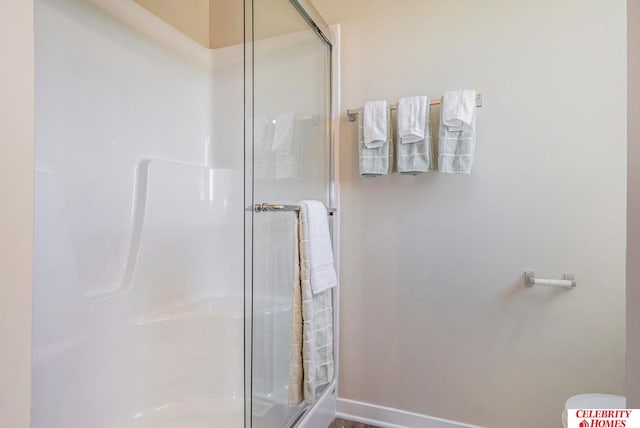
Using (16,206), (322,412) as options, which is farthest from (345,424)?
(16,206)

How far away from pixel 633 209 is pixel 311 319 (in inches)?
47.5

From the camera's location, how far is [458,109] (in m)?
1.58

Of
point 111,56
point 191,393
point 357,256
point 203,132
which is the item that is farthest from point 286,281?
point 111,56

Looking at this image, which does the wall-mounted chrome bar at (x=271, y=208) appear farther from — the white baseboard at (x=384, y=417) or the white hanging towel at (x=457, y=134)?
the white baseboard at (x=384, y=417)

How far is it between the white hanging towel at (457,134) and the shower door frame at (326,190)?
0.62 m

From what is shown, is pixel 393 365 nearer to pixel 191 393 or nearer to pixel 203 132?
pixel 191 393

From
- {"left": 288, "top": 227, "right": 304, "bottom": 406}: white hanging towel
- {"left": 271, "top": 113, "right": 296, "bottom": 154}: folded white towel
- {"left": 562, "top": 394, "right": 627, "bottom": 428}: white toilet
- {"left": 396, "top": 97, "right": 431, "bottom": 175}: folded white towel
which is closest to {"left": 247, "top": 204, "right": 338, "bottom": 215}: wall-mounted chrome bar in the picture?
{"left": 288, "top": 227, "right": 304, "bottom": 406}: white hanging towel

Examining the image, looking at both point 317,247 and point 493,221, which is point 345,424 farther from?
point 493,221

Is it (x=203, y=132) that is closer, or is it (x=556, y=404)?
(x=556, y=404)

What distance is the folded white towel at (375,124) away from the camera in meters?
1.75

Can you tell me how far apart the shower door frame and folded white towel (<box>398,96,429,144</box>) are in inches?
16.8

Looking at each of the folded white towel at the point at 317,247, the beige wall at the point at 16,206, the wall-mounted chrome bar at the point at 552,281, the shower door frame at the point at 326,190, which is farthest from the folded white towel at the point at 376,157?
the beige wall at the point at 16,206

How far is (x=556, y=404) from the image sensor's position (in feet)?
5.20

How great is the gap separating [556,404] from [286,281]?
1412 millimetres
